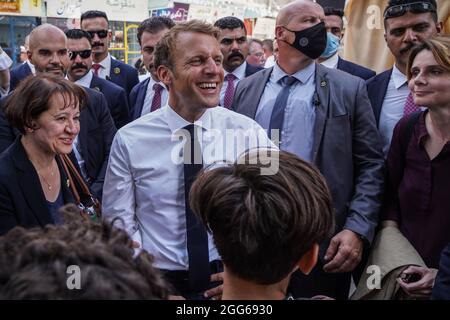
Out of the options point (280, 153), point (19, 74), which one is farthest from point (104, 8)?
point (280, 153)

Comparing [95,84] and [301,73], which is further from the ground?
[301,73]

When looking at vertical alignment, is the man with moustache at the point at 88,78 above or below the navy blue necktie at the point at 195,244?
above

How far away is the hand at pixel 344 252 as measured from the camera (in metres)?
2.36

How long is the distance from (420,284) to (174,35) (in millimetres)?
1516

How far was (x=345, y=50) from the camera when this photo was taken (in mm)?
4504

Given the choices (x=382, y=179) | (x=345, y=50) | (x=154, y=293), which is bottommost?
(x=382, y=179)

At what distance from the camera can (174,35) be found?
7.89 ft

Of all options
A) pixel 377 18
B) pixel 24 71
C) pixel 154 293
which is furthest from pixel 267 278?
pixel 24 71

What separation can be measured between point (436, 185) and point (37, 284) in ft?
6.14

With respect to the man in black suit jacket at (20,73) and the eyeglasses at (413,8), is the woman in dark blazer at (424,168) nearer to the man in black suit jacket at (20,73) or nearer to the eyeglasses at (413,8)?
the eyeglasses at (413,8)

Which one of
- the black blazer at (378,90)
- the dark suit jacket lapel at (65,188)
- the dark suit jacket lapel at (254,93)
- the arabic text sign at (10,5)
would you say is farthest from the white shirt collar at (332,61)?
the arabic text sign at (10,5)

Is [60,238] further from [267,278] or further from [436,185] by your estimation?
[436,185]

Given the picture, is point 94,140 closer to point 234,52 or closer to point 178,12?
point 234,52

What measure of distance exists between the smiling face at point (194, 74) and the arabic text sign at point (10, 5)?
804 cm
